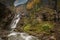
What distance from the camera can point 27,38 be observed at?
13.1 meters

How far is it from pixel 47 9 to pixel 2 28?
4395 mm

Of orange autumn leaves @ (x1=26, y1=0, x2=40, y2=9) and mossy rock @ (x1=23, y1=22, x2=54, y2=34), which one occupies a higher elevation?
orange autumn leaves @ (x1=26, y1=0, x2=40, y2=9)

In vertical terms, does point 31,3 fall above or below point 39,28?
above

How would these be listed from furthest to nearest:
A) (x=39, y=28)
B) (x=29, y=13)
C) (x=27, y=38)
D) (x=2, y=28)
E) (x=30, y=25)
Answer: (x=29, y=13) < (x=2, y=28) < (x=30, y=25) < (x=39, y=28) < (x=27, y=38)

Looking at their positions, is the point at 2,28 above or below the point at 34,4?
below

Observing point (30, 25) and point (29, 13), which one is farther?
point (29, 13)

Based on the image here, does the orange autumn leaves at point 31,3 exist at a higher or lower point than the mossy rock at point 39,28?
higher

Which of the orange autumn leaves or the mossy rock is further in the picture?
the orange autumn leaves

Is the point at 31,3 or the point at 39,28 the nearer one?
the point at 39,28

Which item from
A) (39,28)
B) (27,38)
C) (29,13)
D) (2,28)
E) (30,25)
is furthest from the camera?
(29,13)

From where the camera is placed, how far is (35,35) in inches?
529

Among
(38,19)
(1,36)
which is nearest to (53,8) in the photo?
(38,19)

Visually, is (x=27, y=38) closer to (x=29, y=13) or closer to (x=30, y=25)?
(x=30, y=25)

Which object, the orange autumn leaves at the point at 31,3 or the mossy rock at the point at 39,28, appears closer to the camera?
the mossy rock at the point at 39,28
